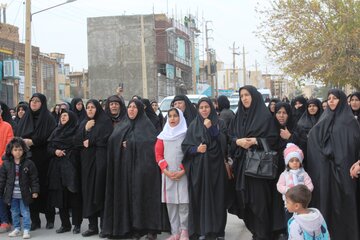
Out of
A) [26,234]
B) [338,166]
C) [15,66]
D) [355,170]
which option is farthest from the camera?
[15,66]

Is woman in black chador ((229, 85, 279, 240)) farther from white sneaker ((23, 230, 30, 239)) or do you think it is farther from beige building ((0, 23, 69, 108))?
beige building ((0, 23, 69, 108))

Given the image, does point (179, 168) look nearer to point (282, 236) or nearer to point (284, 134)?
point (284, 134)

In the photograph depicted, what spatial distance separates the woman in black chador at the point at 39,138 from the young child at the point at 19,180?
313mm

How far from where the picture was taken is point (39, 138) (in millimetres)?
6609

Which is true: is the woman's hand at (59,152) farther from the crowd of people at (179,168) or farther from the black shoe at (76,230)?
the black shoe at (76,230)

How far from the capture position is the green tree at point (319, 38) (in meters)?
15.7

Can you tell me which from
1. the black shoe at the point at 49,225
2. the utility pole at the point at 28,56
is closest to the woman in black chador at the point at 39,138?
the black shoe at the point at 49,225

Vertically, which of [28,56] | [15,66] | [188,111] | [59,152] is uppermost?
[15,66]

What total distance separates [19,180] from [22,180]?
42 millimetres

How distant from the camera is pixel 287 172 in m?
5.08

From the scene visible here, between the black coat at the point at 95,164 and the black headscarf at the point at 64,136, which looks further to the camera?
the black headscarf at the point at 64,136

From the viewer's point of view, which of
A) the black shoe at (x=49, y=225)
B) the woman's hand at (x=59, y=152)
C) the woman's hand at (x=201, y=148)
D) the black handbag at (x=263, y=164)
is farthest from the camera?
the black shoe at (x=49, y=225)

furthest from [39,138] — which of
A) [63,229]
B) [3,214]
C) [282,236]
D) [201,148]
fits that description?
[282,236]

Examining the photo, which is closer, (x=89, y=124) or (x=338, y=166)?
(x=338, y=166)
